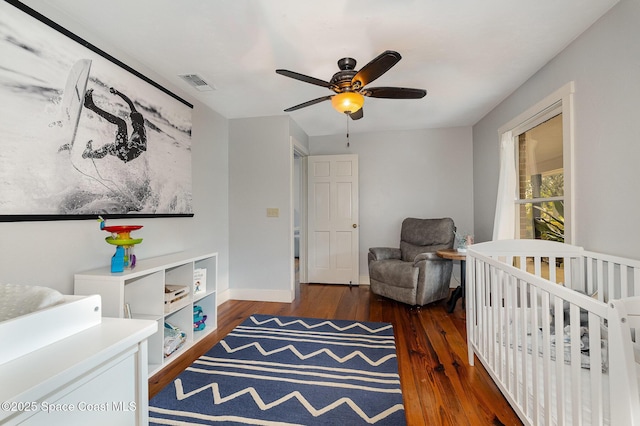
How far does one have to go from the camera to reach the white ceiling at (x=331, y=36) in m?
1.58

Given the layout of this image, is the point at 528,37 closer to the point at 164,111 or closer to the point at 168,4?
the point at 168,4

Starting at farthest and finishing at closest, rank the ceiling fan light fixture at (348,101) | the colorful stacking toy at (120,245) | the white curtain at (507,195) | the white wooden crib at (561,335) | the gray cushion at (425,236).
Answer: the gray cushion at (425,236)
the white curtain at (507,195)
the ceiling fan light fixture at (348,101)
the colorful stacking toy at (120,245)
the white wooden crib at (561,335)

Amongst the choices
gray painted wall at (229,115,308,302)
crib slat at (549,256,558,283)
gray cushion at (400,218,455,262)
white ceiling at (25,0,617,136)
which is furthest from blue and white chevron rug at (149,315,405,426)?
white ceiling at (25,0,617,136)

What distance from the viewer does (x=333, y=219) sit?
13.6 ft

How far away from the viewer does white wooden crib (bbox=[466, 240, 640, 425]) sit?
71cm

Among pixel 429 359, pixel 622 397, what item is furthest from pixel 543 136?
pixel 622 397

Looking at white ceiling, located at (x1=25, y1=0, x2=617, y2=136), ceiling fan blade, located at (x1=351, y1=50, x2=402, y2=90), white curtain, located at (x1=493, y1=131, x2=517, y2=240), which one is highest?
white ceiling, located at (x1=25, y1=0, x2=617, y2=136)

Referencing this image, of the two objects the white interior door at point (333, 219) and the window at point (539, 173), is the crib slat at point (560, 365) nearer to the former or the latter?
the window at point (539, 173)

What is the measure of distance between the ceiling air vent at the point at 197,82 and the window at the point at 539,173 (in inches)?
110

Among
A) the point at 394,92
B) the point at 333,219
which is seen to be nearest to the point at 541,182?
the point at 394,92

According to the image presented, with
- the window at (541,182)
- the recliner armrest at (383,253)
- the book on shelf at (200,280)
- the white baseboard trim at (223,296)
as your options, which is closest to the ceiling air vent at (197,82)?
the book on shelf at (200,280)

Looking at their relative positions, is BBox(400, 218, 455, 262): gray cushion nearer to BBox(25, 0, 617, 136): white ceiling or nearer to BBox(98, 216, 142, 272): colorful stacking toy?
BBox(25, 0, 617, 136): white ceiling

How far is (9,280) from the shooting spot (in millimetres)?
1363

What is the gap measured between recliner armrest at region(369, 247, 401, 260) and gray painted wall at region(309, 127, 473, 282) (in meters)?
0.41
